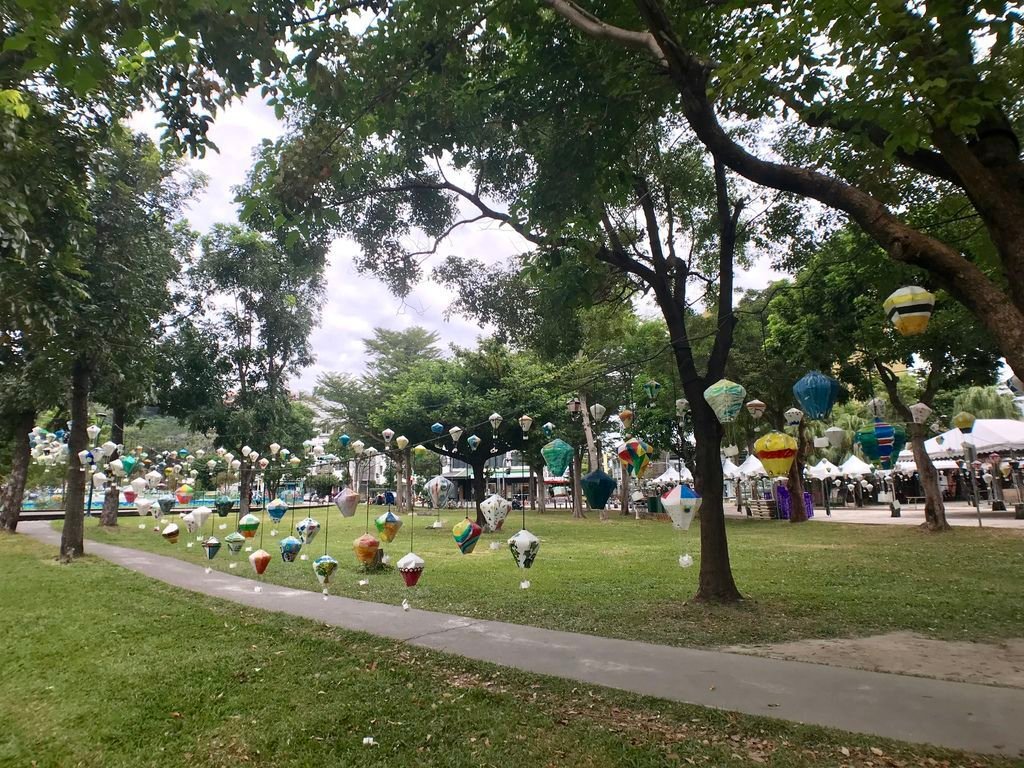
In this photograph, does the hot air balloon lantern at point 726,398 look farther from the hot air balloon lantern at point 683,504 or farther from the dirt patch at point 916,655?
the dirt patch at point 916,655

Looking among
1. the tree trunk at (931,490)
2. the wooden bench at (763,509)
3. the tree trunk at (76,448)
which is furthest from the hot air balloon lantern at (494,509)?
the wooden bench at (763,509)

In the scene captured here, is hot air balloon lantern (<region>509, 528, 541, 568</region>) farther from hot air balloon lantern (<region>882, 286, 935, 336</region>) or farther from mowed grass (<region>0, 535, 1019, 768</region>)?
hot air balloon lantern (<region>882, 286, 935, 336</region>)

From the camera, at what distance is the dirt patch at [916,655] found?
5.52m

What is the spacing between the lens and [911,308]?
4543 millimetres

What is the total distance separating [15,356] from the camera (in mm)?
13477

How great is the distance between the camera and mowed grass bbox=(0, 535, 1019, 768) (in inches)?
161

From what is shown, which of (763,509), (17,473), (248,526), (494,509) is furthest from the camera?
(763,509)

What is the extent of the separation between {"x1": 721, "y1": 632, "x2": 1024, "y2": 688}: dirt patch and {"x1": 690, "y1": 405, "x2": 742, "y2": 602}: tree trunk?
1.77 meters

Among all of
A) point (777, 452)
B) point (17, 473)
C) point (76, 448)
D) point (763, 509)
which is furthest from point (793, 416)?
point (17, 473)

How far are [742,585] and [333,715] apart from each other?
7.81 meters

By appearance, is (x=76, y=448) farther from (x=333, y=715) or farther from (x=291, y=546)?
(x=333, y=715)

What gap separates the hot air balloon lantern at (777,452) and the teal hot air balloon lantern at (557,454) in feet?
6.34

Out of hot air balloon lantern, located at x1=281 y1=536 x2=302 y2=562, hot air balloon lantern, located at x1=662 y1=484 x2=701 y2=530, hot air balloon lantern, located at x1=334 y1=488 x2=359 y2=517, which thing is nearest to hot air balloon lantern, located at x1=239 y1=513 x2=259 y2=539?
hot air balloon lantern, located at x1=281 y1=536 x2=302 y2=562

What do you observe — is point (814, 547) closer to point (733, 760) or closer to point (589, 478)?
point (589, 478)
